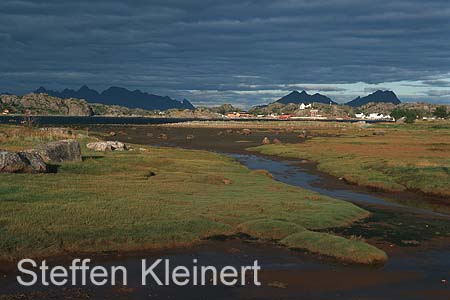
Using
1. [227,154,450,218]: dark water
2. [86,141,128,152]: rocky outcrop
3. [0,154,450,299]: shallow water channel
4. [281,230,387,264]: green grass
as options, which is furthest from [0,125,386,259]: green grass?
[86,141,128,152]: rocky outcrop

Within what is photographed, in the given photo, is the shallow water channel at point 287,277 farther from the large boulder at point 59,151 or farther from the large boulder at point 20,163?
the large boulder at point 59,151

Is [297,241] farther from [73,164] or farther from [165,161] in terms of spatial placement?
[165,161]

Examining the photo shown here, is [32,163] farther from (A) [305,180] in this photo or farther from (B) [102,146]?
(A) [305,180]

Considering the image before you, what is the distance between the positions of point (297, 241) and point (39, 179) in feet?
64.6

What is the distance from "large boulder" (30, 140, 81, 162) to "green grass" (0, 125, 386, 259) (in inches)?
58.4

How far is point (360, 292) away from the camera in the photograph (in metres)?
19.6

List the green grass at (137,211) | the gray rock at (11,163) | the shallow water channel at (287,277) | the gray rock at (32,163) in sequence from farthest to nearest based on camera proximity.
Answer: the gray rock at (32,163) → the gray rock at (11,163) → the green grass at (137,211) → the shallow water channel at (287,277)

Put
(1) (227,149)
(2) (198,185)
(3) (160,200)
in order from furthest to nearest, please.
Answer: (1) (227,149)
(2) (198,185)
(3) (160,200)

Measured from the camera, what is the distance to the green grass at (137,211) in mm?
23828

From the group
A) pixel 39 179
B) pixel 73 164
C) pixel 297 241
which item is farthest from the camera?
pixel 73 164

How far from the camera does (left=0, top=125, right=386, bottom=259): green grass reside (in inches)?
938

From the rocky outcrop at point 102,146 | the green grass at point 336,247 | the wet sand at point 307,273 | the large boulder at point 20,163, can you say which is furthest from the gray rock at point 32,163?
the rocky outcrop at point 102,146

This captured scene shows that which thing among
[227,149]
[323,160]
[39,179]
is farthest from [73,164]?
[227,149]

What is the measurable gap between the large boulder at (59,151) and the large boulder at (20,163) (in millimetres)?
4781
